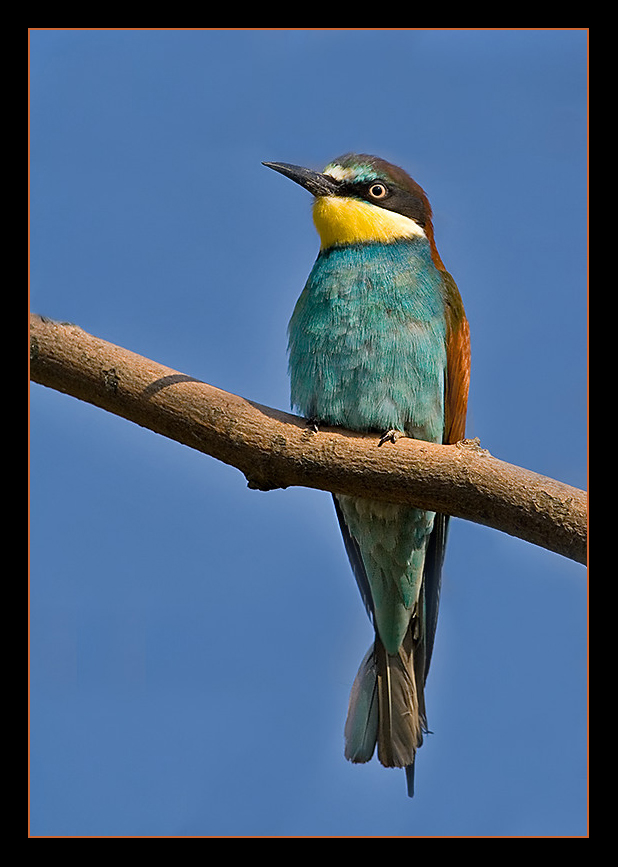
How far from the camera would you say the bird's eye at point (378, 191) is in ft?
12.0

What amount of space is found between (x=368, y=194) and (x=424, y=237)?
291 mm

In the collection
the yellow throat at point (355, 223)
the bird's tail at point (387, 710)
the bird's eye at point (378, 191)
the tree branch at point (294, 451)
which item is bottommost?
the bird's tail at point (387, 710)

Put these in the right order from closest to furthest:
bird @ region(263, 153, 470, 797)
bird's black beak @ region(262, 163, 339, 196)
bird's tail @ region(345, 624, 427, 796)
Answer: bird @ region(263, 153, 470, 797) → bird's tail @ region(345, 624, 427, 796) → bird's black beak @ region(262, 163, 339, 196)

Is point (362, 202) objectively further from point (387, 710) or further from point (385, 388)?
point (387, 710)

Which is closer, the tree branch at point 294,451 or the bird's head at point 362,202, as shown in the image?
the tree branch at point 294,451

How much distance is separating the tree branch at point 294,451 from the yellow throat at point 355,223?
1.22 meters

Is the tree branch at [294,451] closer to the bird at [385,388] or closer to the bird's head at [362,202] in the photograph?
the bird at [385,388]

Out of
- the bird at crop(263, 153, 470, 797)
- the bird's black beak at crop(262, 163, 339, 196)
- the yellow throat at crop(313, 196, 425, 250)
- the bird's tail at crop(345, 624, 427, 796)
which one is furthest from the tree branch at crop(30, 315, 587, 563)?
the bird's black beak at crop(262, 163, 339, 196)

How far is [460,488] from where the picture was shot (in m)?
2.43

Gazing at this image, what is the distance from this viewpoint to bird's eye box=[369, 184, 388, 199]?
12.0ft

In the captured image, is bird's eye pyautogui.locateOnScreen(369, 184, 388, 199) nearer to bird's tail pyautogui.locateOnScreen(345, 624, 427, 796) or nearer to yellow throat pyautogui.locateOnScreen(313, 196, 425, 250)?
yellow throat pyautogui.locateOnScreen(313, 196, 425, 250)

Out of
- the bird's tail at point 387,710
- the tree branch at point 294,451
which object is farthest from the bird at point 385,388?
the tree branch at point 294,451

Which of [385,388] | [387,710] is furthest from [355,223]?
[387,710]

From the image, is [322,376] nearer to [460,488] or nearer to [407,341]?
[407,341]
